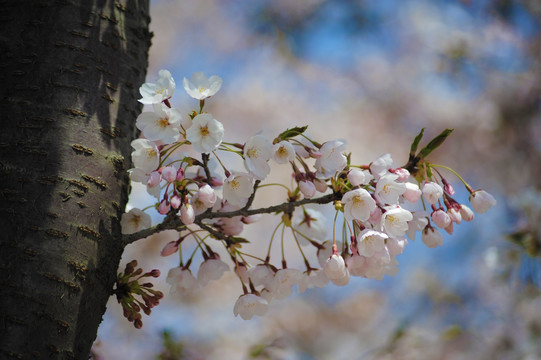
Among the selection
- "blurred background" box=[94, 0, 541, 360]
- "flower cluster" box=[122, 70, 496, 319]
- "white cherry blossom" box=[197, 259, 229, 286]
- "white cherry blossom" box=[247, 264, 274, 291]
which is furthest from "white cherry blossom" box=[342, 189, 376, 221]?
"blurred background" box=[94, 0, 541, 360]

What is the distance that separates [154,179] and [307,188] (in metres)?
0.28

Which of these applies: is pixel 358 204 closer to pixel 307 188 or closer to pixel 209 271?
pixel 307 188

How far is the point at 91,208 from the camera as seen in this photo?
3.12ft

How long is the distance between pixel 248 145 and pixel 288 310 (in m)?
6.67

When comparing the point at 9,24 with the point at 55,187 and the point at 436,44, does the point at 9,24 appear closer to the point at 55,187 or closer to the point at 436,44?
the point at 55,187

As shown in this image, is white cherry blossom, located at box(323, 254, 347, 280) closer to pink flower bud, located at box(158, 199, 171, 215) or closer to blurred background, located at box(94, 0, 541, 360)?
pink flower bud, located at box(158, 199, 171, 215)

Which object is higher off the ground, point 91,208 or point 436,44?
point 436,44

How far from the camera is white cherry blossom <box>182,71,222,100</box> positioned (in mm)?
981

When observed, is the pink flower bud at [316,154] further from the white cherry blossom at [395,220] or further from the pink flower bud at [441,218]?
the pink flower bud at [441,218]

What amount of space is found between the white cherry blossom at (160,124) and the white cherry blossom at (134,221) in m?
0.18

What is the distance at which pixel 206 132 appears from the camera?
91 cm

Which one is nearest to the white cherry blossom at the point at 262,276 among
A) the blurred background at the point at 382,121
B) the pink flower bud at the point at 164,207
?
the pink flower bud at the point at 164,207

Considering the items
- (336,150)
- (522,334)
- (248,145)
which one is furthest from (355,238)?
(522,334)

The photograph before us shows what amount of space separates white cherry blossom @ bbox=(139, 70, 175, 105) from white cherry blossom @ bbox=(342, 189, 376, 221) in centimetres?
36
